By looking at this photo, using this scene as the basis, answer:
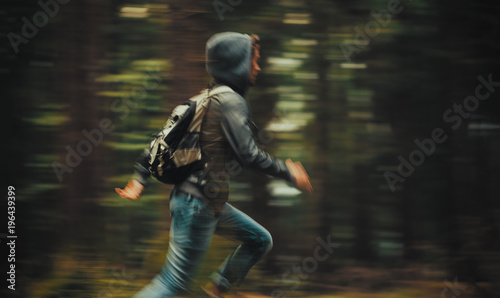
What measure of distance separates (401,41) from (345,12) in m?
0.55

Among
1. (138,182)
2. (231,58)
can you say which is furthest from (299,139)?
(138,182)

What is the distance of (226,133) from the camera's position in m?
2.95

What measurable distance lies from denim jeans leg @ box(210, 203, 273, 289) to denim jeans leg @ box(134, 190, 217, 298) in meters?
Result: 0.20

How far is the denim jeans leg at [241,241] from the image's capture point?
10.7 feet

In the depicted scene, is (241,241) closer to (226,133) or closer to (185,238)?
(185,238)

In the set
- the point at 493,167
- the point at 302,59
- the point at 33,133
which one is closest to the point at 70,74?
the point at 33,133

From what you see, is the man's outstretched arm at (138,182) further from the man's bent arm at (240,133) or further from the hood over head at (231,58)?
the hood over head at (231,58)

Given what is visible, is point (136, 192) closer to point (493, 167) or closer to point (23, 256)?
point (23, 256)

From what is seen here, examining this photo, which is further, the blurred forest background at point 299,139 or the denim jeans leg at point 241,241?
the blurred forest background at point 299,139

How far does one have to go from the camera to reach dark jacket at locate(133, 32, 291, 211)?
2.94m

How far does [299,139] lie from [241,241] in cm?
144

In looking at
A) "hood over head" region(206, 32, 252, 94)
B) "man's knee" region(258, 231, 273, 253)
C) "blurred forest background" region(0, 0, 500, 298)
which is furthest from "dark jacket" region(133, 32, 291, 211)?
"blurred forest background" region(0, 0, 500, 298)

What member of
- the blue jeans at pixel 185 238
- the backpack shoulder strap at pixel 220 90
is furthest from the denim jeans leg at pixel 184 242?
the backpack shoulder strap at pixel 220 90

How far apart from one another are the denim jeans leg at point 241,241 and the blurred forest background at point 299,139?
112 centimetres
